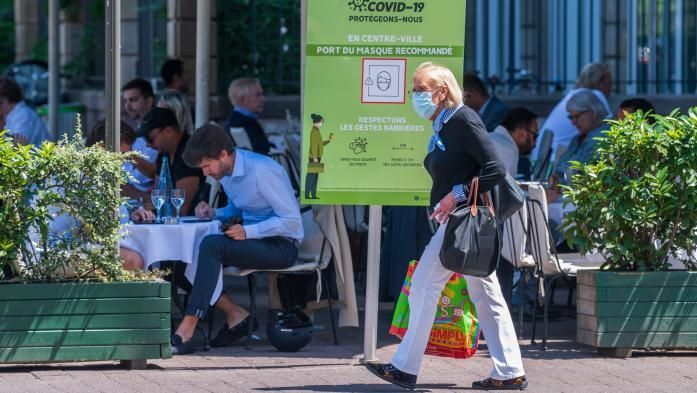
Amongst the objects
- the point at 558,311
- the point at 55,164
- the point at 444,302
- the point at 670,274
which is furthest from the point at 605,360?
the point at 55,164

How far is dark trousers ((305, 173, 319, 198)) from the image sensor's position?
23.6ft

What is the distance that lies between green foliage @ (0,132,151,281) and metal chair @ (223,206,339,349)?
3.37 feet

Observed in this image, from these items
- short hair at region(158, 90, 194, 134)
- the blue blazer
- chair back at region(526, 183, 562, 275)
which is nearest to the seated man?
chair back at region(526, 183, 562, 275)

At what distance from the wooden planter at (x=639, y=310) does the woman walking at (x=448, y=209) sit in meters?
0.94

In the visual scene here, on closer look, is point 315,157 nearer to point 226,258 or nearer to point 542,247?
point 226,258

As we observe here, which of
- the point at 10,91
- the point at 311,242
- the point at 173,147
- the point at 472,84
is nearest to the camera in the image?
the point at 311,242

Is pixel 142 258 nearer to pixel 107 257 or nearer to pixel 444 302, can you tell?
pixel 107 257

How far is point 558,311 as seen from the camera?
911 centimetres

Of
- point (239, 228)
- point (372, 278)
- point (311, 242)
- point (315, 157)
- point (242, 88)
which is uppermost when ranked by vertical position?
point (242, 88)

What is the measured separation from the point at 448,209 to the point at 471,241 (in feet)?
0.64

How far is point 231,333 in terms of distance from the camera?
7.94 meters

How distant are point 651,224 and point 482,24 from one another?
A: 21.0 ft

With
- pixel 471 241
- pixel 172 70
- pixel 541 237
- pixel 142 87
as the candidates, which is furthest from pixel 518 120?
pixel 172 70

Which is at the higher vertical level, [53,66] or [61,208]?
[53,66]
